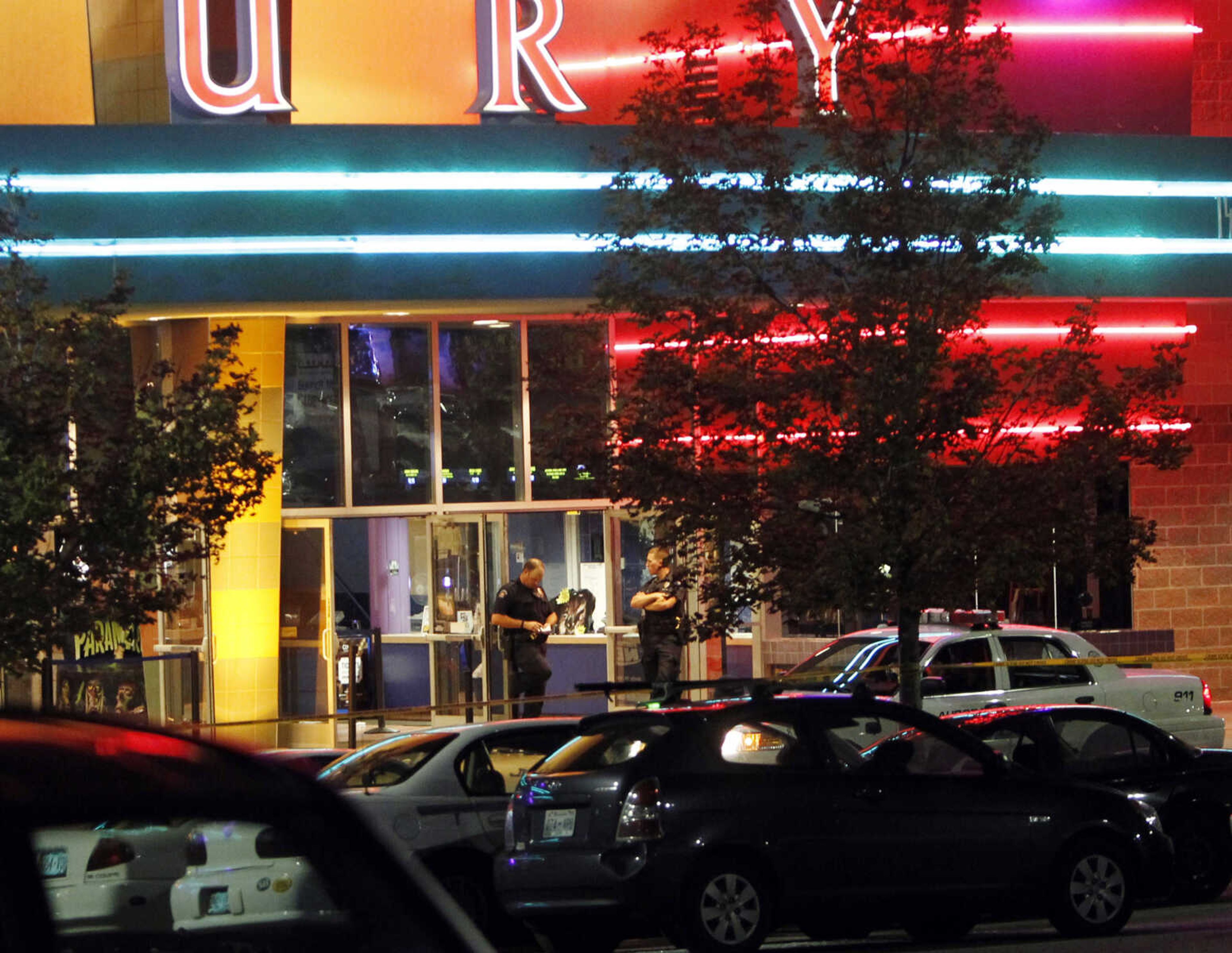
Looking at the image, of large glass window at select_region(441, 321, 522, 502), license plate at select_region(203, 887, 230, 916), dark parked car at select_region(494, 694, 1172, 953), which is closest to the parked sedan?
dark parked car at select_region(494, 694, 1172, 953)

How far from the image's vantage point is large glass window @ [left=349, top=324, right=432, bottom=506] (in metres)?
20.0

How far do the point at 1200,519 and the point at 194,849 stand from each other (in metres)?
21.7

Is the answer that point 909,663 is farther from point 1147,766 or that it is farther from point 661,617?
point 661,617

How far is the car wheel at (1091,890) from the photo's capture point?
35.1ft

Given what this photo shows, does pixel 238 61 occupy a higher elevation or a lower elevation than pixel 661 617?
higher

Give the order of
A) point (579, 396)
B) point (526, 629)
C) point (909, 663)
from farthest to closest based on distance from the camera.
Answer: point (526, 629) < point (579, 396) < point (909, 663)

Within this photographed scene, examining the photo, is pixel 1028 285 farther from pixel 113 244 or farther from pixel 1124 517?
pixel 113 244

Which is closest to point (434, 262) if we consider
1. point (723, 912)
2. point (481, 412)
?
point (481, 412)

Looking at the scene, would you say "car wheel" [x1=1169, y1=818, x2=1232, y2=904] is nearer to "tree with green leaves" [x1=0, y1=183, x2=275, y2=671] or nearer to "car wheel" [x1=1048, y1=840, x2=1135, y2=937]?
"car wheel" [x1=1048, y1=840, x2=1135, y2=937]

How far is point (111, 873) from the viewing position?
2711 mm

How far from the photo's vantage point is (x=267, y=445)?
1916 centimetres

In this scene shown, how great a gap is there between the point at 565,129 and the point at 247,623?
641 centimetres

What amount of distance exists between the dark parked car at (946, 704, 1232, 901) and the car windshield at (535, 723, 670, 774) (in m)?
3.33

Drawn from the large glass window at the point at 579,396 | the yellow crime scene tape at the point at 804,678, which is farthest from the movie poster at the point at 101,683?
the large glass window at the point at 579,396
